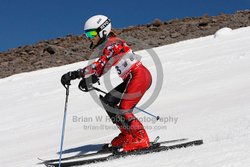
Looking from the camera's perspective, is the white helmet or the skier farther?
the white helmet

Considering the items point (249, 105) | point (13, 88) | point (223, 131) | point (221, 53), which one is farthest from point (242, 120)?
point (13, 88)

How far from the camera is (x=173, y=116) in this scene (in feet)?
23.1

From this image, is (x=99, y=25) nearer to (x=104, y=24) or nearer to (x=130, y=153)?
(x=104, y=24)

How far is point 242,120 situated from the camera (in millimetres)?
5320

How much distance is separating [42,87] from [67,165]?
409 inches

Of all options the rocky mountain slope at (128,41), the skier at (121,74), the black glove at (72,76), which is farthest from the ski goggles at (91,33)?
the rocky mountain slope at (128,41)

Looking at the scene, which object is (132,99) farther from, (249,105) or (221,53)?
(221,53)

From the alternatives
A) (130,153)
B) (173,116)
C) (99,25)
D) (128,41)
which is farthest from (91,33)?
(128,41)

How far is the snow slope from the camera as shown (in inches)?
167

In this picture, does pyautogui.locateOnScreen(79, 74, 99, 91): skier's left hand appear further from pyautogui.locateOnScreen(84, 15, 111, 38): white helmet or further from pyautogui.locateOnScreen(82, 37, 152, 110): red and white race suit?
pyautogui.locateOnScreen(84, 15, 111, 38): white helmet

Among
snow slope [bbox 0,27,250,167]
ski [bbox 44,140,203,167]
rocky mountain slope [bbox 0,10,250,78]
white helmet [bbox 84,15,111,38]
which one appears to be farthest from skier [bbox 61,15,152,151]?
rocky mountain slope [bbox 0,10,250,78]

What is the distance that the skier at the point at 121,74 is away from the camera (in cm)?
506

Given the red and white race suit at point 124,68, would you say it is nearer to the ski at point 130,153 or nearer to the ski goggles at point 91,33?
the ski goggles at point 91,33

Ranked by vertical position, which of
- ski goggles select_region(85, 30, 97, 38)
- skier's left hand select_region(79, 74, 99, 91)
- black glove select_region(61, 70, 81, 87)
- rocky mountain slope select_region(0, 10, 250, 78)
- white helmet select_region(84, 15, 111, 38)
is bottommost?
skier's left hand select_region(79, 74, 99, 91)
